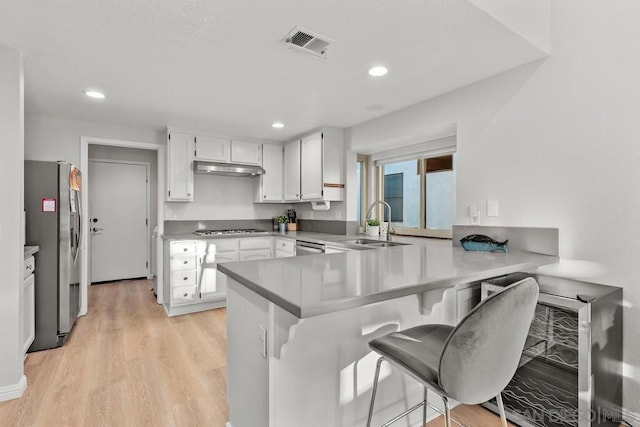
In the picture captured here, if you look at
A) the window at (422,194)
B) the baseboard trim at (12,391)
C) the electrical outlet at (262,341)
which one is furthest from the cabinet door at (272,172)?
the electrical outlet at (262,341)

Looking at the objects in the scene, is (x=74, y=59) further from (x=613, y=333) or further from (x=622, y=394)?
(x=622, y=394)

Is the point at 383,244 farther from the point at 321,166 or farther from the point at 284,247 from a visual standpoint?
the point at 284,247

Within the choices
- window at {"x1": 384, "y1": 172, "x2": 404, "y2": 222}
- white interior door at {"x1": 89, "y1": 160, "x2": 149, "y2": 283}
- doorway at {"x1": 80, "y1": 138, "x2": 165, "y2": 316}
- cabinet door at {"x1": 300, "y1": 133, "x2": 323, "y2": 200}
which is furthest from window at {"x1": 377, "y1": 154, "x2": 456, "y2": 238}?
white interior door at {"x1": 89, "y1": 160, "x2": 149, "y2": 283}

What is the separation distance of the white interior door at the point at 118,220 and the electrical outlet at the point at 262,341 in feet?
16.1

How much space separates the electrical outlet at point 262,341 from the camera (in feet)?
4.16

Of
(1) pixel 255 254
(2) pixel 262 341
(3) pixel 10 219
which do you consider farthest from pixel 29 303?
(2) pixel 262 341

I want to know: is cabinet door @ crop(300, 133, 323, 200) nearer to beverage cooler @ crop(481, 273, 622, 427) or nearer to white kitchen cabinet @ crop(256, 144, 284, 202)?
white kitchen cabinet @ crop(256, 144, 284, 202)

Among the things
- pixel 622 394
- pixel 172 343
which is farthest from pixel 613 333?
pixel 172 343

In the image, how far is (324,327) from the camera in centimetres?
141

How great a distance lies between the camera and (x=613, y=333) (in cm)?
169

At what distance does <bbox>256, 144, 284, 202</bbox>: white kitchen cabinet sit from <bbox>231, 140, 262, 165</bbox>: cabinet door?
0.31 feet

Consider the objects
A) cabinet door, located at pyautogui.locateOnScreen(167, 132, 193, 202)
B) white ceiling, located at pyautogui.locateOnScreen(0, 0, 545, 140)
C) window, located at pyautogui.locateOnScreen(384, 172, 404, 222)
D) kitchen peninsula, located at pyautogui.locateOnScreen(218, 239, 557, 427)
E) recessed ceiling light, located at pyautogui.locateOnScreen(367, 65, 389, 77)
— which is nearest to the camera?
kitchen peninsula, located at pyautogui.locateOnScreen(218, 239, 557, 427)

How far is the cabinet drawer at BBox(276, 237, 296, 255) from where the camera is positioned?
3934 mm

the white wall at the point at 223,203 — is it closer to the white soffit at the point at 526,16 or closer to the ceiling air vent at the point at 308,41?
the ceiling air vent at the point at 308,41
